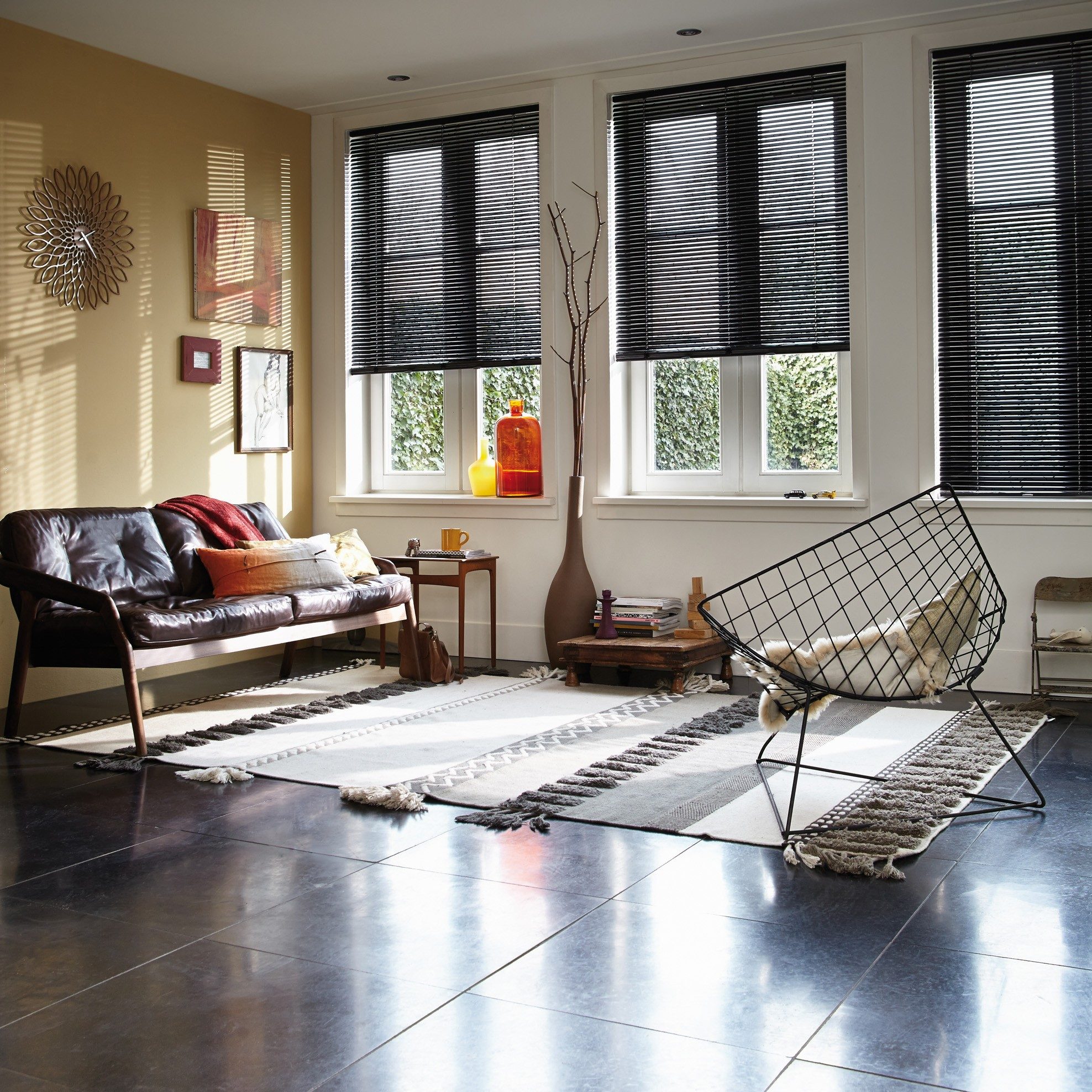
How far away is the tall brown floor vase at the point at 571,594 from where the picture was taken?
6020mm

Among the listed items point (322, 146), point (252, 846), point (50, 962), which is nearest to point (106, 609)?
point (252, 846)

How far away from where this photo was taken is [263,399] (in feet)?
21.6

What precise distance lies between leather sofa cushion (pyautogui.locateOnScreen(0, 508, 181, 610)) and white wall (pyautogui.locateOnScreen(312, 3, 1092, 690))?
5.32 feet

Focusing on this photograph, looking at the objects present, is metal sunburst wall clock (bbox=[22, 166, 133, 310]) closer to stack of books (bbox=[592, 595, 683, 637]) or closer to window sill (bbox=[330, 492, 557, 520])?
window sill (bbox=[330, 492, 557, 520])

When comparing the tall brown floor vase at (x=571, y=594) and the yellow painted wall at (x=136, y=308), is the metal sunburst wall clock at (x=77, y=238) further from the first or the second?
the tall brown floor vase at (x=571, y=594)

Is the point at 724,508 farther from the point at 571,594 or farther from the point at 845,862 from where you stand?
the point at 845,862

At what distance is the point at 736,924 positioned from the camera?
2.67 meters

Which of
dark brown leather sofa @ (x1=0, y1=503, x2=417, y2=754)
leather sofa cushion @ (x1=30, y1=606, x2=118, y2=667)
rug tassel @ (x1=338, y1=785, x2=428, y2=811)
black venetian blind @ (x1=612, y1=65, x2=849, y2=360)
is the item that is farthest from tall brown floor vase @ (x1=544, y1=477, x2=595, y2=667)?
rug tassel @ (x1=338, y1=785, x2=428, y2=811)

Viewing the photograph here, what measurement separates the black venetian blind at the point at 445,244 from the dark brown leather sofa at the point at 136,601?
1344 millimetres

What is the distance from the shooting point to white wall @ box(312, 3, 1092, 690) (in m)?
5.38

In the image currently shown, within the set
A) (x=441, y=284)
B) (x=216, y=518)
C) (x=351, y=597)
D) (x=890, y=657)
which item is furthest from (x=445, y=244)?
(x=890, y=657)

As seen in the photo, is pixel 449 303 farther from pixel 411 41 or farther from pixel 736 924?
pixel 736 924

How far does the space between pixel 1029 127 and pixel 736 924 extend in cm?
408

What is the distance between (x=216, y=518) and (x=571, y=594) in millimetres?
1736
